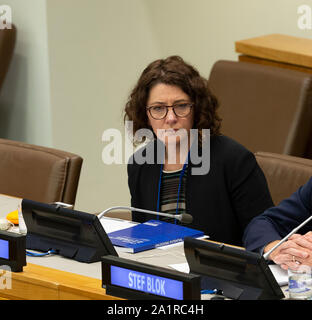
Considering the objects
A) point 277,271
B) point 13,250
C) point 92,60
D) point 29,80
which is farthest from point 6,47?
point 277,271

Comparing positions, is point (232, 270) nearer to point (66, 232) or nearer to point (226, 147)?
point (66, 232)

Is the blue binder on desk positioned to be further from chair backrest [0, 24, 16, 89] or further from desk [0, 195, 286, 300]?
chair backrest [0, 24, 16, 89]

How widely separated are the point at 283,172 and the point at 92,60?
196cm

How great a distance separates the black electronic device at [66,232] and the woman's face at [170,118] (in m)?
0.70

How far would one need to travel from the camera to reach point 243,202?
3.04 metres

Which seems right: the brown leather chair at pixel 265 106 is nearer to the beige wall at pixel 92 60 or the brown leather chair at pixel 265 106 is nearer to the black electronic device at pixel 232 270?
the beige wall at pixel 92 60

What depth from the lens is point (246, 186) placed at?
119 inches

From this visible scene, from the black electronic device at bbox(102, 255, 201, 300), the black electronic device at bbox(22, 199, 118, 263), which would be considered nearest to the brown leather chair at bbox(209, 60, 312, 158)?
the black electronic device at bbox(22, 199, 118, 263)

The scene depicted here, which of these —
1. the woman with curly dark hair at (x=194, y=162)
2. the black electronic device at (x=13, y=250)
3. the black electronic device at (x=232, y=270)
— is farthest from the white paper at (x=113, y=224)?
the black electronic device at (x=232, y=270)

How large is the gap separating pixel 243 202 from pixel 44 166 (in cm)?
81

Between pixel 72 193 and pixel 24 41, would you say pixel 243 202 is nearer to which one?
pixel 72 193

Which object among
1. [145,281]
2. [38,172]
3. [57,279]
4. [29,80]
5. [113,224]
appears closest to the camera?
[145,281]
